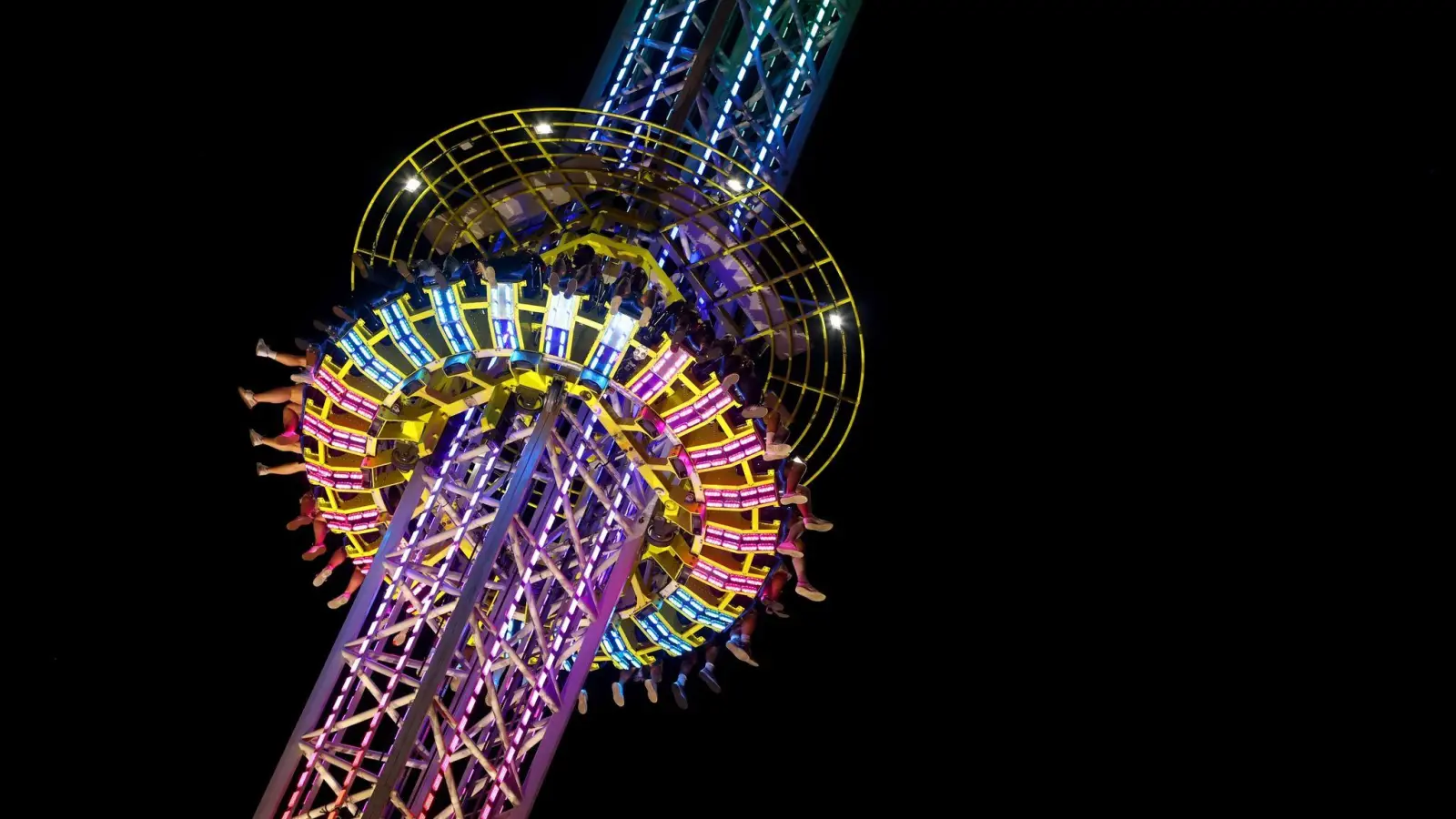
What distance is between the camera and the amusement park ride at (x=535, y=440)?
9.25 m

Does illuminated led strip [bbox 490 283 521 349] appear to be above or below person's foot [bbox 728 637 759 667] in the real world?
above

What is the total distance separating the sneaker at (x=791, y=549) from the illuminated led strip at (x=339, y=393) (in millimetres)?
3118

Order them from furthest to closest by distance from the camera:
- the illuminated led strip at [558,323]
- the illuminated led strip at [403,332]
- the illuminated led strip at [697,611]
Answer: the illuminated led strip at [697,611], the illuminated led strip at [403,332], the illuminated led strip at [558,323]

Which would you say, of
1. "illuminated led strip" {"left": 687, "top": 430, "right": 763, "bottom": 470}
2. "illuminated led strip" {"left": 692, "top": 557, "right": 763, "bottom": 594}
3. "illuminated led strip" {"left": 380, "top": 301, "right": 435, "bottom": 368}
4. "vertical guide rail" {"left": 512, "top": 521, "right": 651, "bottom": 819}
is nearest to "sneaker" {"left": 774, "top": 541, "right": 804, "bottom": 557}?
"illuminated led strip" {"left": 692, "top": 557, "right": 763, "bottom": 594}

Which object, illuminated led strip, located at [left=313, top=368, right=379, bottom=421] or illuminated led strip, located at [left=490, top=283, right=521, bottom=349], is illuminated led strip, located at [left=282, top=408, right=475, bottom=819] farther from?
illuminated led strip, located at [left=490, top=283, right=521, bottom=349]

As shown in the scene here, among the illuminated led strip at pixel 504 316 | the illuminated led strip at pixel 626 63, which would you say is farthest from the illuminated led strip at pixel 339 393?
the illuminated led strip at pixel 626 63

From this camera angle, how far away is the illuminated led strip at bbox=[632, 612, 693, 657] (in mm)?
10516

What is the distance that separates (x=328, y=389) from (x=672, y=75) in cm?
436

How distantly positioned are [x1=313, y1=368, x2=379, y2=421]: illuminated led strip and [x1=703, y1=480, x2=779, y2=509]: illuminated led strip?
8.30ft

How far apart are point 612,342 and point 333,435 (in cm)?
234

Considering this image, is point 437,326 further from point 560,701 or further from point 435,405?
point 560,701

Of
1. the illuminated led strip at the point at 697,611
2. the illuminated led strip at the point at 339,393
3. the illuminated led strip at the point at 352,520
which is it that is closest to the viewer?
the illuminated led strip at the point at 339,393

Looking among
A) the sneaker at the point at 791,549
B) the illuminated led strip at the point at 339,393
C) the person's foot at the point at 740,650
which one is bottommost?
the person's foot at the point at 740,650

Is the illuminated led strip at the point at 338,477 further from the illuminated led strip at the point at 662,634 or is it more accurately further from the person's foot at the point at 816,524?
the person's foot at the point at 816,524
